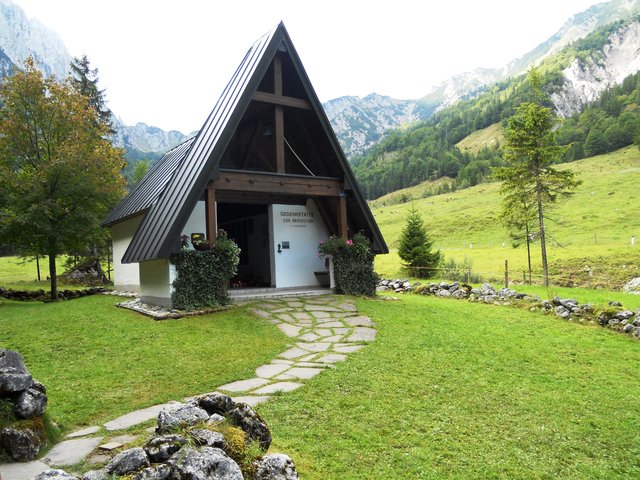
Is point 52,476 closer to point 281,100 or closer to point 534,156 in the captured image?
point 281,100

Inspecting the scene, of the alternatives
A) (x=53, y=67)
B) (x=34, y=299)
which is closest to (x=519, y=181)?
(x=34, y=299)

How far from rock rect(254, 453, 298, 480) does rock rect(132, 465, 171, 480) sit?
1.89 feet

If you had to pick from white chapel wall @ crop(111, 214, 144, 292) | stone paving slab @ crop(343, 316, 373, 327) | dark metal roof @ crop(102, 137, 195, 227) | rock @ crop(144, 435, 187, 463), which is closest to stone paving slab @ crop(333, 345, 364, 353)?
stone paving slab @ crop(343, 316, 373, 327)

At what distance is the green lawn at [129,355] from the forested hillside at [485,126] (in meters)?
56.6

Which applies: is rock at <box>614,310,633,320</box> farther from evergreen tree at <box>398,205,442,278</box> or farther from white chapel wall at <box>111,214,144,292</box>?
white chapel wall at <box>111,214,144,292</box>

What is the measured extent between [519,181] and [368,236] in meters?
12.3

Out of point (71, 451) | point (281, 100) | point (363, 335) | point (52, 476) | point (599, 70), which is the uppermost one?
point (599, 70)

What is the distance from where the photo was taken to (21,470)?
305cm

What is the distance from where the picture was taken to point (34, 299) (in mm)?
17812

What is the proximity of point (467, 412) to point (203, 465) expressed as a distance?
10.7 ft

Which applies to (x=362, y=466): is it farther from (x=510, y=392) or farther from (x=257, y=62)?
(x=257, y=62)

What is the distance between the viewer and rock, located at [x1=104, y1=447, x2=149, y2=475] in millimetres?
2510

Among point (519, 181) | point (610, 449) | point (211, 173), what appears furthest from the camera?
point (519, 181)

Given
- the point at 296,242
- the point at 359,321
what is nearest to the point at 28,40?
the point at 296,242
